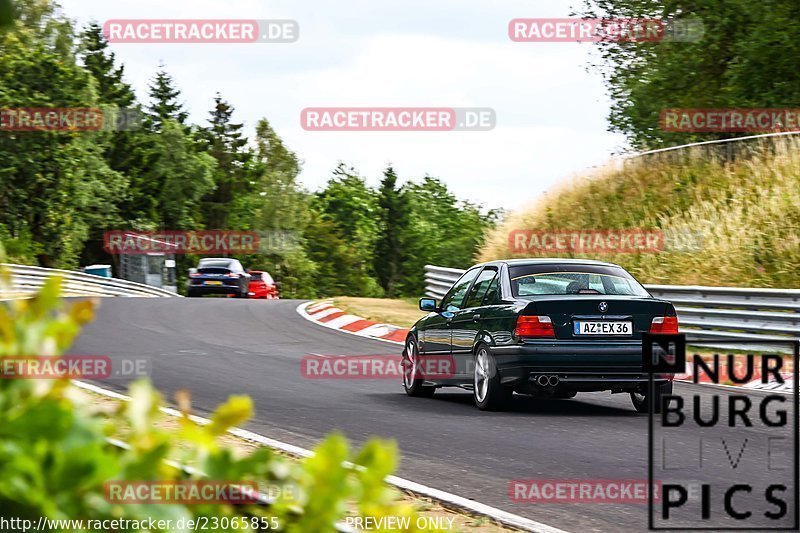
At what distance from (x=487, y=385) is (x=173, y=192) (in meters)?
72.9

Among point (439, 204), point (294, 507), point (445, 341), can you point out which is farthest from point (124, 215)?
point (439, 204)

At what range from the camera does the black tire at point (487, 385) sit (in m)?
11.0

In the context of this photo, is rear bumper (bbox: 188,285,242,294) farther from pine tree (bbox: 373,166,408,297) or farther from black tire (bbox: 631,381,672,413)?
pine tree (bbox: 373,166,408,297)

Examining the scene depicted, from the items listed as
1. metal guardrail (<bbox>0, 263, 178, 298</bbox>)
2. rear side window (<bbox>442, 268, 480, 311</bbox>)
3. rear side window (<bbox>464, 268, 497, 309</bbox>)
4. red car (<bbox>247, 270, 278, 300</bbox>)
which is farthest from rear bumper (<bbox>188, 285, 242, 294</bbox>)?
rear side window (<bbox>464, 268, 497, 309</bbox>)

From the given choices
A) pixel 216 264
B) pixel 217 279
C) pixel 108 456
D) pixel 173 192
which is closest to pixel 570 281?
pixel 108 456

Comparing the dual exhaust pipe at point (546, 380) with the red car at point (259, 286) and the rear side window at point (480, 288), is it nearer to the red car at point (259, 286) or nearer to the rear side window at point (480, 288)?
the rear side window at point (480, 288)

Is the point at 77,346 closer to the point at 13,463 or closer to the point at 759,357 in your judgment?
the point at 759,357

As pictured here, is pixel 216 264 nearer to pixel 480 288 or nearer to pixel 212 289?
pixel 212 289

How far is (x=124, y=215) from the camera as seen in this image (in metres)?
75.0

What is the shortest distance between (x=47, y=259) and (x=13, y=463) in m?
58.5

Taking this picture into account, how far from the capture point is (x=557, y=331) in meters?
10.6

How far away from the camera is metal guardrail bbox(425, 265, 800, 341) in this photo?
1575 centimetres

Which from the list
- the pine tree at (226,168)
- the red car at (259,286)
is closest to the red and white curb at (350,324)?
the red car at (259,286)

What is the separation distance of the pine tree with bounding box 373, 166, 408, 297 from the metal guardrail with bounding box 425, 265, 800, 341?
4177 inches
